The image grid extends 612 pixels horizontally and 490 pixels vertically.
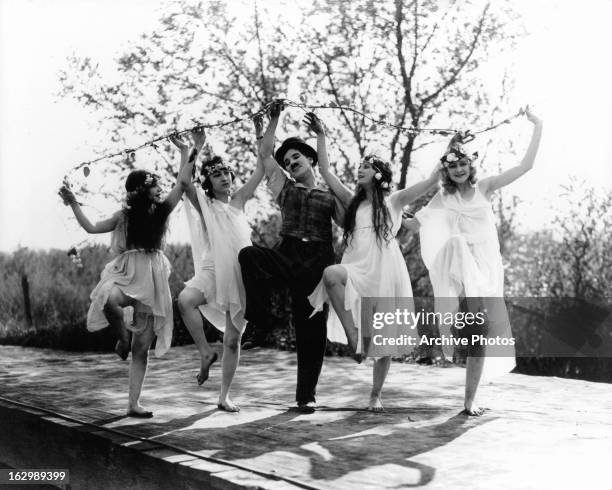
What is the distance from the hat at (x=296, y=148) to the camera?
5824 mm

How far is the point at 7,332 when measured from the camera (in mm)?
11766

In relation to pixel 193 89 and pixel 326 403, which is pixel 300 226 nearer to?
pixel 326 403

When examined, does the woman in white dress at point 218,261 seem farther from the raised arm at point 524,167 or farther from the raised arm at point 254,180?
the raised arm at point 524,167

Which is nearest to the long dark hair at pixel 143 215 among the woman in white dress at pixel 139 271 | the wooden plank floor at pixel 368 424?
the woman in white dress at pixel 139 271

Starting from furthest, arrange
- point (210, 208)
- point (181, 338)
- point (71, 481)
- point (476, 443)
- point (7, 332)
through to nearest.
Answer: point (7, 332)
point (181, 338)
point (210, 208)
point (71, 481)
point (476, 443)

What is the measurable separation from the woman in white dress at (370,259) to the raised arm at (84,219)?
1.41 meters

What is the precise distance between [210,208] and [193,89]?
13.0 ft

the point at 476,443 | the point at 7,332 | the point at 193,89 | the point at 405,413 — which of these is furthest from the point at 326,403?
the point at 7,332

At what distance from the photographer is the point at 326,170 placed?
5703 mm

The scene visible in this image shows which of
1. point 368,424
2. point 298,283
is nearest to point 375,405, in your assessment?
point 368,424

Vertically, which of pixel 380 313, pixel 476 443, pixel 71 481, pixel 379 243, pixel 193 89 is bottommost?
pixel 71 481

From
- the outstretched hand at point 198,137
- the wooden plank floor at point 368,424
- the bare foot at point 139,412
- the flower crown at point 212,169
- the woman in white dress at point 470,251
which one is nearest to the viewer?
the wooden plank floor at point 368,424

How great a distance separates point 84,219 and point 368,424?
223 cm

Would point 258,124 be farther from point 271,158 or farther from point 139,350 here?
point 139,350
